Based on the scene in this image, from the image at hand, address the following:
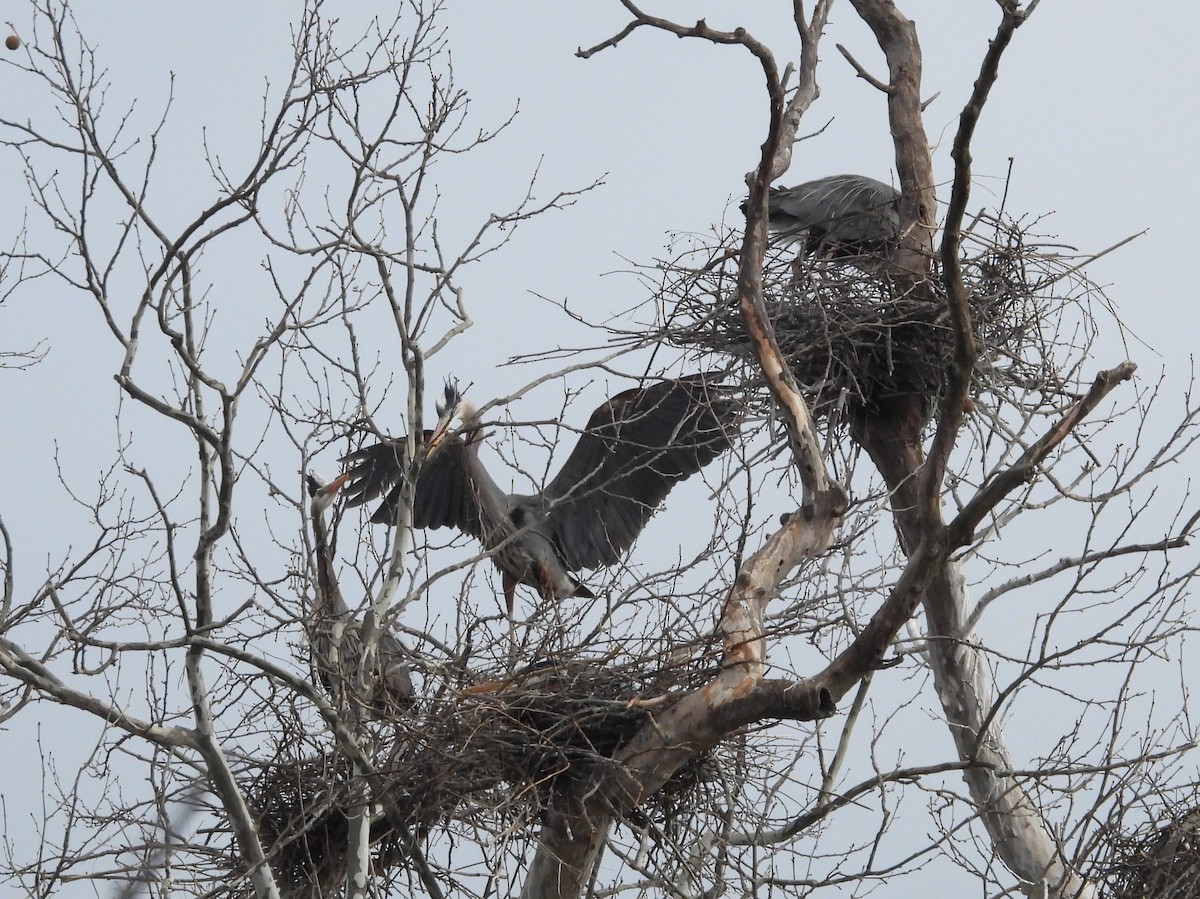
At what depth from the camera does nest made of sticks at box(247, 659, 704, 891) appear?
394 centimetres

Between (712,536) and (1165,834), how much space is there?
1.86 metres

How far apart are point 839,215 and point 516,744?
299 centimetres

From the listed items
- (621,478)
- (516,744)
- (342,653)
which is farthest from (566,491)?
(516,744)

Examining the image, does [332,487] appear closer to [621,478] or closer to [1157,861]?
[621,478]

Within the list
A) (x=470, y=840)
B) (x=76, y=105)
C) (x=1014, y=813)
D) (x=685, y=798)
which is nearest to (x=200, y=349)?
(x=76, y=105)

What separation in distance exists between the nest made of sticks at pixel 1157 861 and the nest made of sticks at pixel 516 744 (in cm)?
164

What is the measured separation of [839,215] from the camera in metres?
5.99

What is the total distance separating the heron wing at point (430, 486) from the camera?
660 cm

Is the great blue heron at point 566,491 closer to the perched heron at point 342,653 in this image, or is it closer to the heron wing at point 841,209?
the heron wing at point 841,209

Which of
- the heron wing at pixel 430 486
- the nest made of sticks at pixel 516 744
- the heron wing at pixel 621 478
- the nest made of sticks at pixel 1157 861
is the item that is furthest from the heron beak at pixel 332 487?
the nest made of sticks at pixel 1157 861

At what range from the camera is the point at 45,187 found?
4.45 m

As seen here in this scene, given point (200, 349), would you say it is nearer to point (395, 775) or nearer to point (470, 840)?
point (395, 775)

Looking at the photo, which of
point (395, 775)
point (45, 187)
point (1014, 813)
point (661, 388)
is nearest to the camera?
point (395, 775)

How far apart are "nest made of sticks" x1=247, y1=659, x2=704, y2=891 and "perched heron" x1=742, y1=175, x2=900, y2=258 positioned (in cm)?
238
